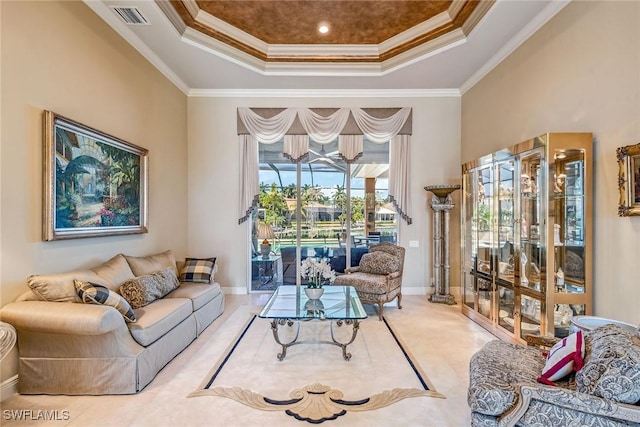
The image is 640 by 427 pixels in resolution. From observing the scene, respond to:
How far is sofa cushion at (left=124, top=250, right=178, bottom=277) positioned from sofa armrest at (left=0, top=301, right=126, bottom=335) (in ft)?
4.44

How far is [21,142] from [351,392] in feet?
11.3

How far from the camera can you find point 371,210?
20.2ft

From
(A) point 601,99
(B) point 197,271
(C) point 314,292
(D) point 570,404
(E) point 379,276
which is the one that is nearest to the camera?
(D) point 570,404

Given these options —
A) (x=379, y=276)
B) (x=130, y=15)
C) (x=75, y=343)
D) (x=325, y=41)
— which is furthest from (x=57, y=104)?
(x=379, y=276)

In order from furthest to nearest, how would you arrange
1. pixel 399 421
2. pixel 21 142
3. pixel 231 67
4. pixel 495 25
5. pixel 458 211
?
pixel 458 211 < pixel 231 67 < pixel 495 25 < pixel 21 142 < pixel 399 421

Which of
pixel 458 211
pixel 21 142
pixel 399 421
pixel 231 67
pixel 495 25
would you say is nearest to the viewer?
pixel 399 421

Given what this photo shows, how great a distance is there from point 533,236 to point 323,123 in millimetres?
3766

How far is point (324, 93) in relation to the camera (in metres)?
5.90

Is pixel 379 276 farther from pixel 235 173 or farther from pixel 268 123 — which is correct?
pixel 268 123

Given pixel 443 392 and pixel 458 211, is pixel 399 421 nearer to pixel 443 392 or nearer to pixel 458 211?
pixel 443 392

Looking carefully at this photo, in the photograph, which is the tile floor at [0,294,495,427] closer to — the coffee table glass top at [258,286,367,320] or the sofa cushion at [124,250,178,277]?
the coffee table glass top at [258,286,367,320]

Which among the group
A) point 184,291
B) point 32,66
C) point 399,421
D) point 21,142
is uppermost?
point 32,66

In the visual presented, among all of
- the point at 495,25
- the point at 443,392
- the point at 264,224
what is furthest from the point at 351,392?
the point at 495,25

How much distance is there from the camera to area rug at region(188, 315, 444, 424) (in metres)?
2.59
